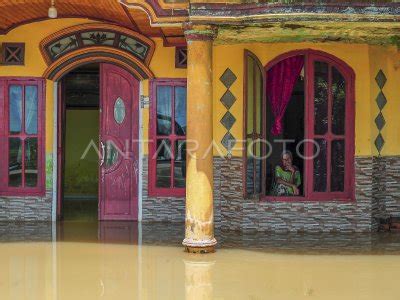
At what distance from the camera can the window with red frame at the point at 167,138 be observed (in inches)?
407

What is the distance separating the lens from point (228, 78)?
31.2 ft

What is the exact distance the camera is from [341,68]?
9.62m

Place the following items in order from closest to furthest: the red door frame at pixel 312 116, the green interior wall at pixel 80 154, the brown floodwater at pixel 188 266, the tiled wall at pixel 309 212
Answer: the brown floodwater at pixel 188 266 < the tiled wall at pixel 309 212 < the red door frame at pixel 312 116 < the green interior wall at pixel 80 154

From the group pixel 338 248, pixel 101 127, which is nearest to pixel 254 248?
pixel 338 248

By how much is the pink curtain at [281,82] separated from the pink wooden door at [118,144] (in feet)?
6.98

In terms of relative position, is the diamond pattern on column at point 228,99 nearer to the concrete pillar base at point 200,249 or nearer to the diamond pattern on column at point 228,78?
the diamond pattern on column at point 228,78

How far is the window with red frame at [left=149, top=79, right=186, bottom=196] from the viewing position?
10.3 m

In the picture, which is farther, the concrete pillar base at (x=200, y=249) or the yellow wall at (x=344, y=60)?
the yellow wall at (x=344, y=60)

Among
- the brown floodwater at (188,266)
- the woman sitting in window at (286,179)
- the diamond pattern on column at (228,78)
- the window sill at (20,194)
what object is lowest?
the brown floodwater at (188,266)

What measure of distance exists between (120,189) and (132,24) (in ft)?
8.39

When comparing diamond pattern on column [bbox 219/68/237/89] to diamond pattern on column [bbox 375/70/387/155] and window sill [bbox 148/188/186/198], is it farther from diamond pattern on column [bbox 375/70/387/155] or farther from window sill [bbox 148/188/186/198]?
diamond pattern on column [bbox 375/70/387/155]

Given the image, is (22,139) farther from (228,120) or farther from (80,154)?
(80,154)

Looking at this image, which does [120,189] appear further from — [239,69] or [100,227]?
[239,69]

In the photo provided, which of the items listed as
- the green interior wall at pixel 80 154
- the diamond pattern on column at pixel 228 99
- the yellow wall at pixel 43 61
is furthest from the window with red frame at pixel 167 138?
the green interior wall at pixel 80 154
